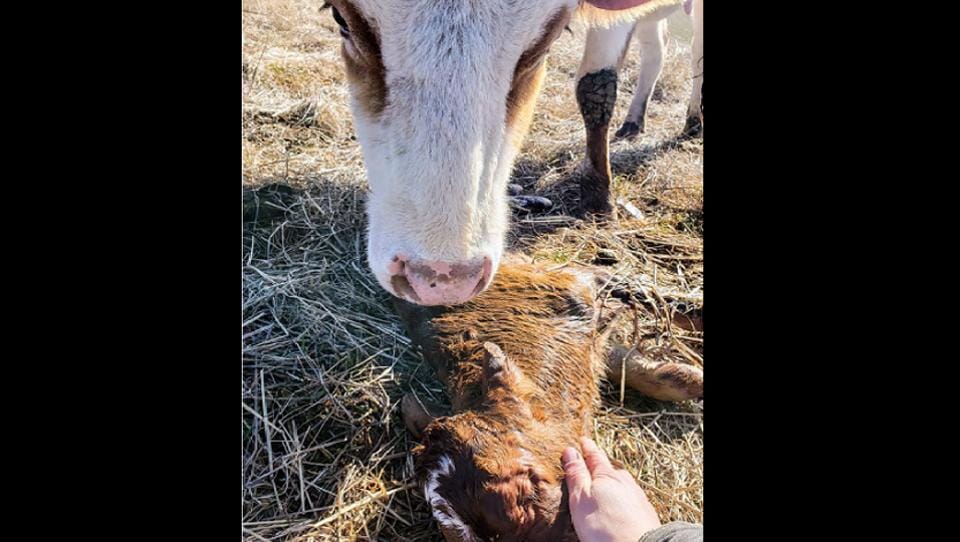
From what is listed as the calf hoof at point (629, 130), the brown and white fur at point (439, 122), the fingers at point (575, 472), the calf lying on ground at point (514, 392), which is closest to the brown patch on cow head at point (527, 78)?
the brown and white fur at point (439, 122)

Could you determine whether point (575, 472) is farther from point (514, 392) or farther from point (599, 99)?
point (599, 99)

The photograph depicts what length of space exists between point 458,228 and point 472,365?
39.2 inches

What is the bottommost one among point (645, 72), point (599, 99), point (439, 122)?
point (439, 122)

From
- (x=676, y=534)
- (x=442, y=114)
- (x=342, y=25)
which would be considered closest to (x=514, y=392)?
(x=676, y=534)

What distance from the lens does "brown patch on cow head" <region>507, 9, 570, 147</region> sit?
1.79m

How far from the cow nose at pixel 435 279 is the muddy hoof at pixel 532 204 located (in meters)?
2.32

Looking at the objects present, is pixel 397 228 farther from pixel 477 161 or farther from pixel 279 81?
pixel 279 81

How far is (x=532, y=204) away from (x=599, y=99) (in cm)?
80

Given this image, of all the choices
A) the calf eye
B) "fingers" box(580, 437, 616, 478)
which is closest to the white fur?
"fingers" box(580, 437, 616, 478)

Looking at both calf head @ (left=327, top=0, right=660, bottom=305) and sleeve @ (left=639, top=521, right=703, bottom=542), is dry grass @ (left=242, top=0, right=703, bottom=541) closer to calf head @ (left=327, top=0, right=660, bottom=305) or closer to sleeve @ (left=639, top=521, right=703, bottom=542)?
sleeve @ (left=639, top=521, right=703, bottom=542)

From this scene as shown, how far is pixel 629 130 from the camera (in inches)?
210

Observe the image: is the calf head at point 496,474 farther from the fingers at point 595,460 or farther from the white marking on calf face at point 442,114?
the white marking on calf face at point 442,114

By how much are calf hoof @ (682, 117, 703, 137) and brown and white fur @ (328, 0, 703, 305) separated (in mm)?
3803
